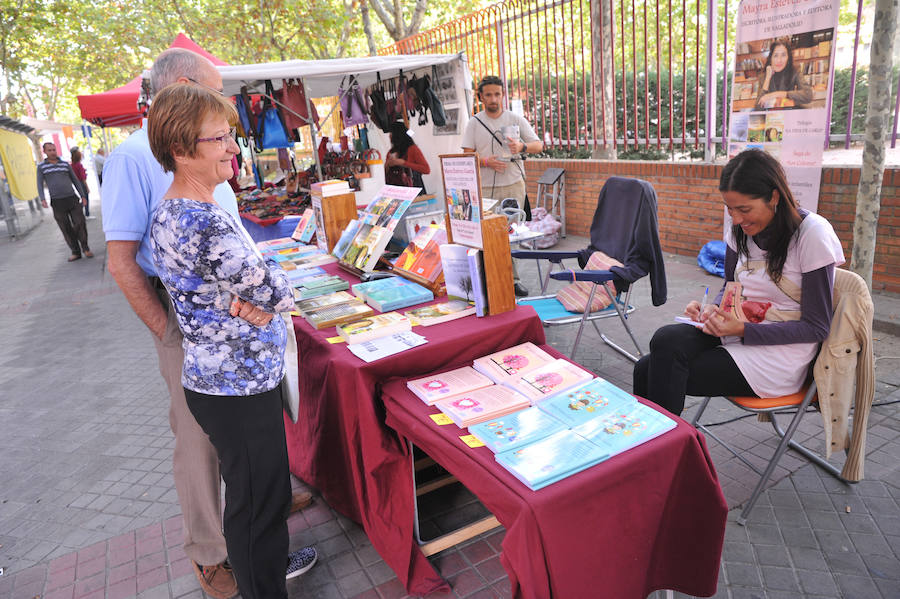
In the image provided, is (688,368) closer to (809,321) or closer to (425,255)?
(809,321)

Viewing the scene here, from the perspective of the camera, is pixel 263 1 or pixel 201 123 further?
pixel 263 1

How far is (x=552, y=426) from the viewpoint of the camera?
1.76 meters

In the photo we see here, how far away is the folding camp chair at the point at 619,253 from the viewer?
363 cm

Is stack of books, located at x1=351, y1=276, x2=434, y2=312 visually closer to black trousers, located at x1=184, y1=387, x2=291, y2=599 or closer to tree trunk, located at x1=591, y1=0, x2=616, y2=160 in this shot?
black trousers, located at x1=184, y1=387, x2=291, y2=599

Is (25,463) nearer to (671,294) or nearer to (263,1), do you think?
(671,294)

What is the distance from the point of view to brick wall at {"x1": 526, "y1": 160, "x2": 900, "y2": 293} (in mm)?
4773

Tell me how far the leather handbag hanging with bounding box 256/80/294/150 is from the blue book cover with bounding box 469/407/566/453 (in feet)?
19.2

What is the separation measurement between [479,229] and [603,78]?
5845 millimetres

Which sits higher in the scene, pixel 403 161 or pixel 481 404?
pixel 403 161

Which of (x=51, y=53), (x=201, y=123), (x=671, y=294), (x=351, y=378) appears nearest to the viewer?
(x=201, y=123)

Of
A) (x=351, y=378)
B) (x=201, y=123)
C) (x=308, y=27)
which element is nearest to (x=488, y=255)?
(x=351, y=378)

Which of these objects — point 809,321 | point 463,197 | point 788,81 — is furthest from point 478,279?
point 788,81

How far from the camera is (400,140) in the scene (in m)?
6.65

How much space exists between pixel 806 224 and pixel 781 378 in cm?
63
